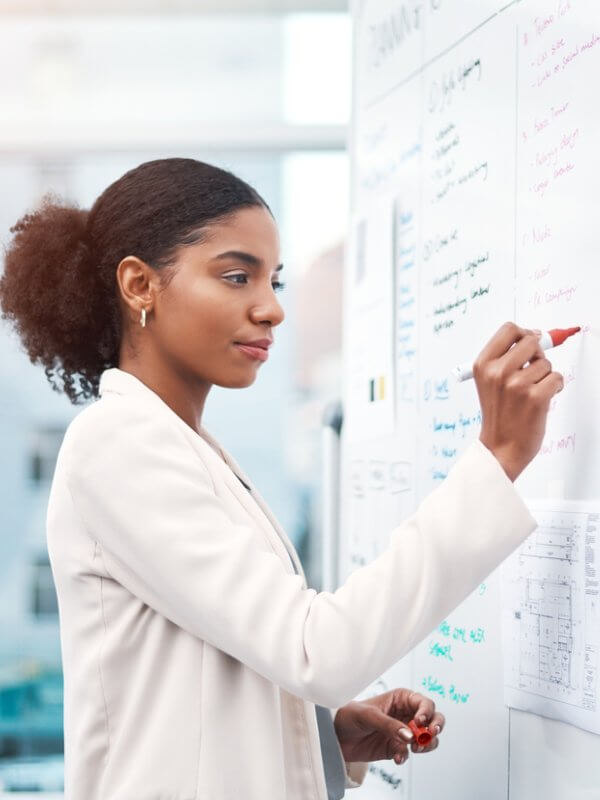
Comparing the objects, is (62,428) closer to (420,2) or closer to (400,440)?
(400,440)

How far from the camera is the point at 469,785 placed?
1.26 meters

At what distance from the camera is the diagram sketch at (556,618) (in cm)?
100

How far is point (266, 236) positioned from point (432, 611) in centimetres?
45

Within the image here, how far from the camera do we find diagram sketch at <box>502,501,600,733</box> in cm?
100

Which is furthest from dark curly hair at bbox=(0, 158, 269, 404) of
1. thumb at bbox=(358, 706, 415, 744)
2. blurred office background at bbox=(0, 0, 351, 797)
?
blurred office background at bbox=(0, 0, 351, 797)

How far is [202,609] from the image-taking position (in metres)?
0.91

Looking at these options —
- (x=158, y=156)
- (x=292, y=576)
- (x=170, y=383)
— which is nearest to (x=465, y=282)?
(x=170, y=383)

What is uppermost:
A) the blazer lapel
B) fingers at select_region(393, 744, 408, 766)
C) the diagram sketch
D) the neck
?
the neck

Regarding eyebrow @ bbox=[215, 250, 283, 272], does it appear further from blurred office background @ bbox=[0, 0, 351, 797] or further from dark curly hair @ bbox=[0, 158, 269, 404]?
blurred office background @ bbox=[0, 0, 351, 797]

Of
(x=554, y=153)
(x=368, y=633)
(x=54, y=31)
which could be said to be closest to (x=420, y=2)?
(x=554, y=153)

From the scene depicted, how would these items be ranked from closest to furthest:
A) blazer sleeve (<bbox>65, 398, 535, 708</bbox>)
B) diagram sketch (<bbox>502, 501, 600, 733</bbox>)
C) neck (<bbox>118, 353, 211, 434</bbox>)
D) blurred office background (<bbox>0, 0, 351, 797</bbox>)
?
blazer sleeve (<bbox>65, 398, 535, 708</bbox>) < diagram sketch (<bbox>502, 501, 600, 733</bbox>) < neck (<bbox>118, 353, 211, 434</bbox>) < blurred office background (<bbox>0, 0, 351, 797</bbox>)

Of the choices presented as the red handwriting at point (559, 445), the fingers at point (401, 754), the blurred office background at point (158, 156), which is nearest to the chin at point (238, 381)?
the red handwriting at point (559, 445)

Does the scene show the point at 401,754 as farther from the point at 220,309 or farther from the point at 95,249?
the point at 95,249

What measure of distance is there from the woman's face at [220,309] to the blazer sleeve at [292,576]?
0.16 meters
